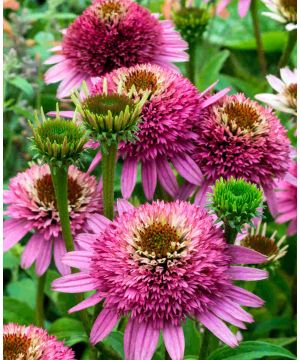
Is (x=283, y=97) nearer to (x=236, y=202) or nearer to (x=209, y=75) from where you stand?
(x=209, y=75)

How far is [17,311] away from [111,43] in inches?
A: 17.4

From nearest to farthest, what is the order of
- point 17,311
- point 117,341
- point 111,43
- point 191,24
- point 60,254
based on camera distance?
1. point 117,341
2. point 60,254
3. point 111,43
4. point 17,311
5. point 191,24

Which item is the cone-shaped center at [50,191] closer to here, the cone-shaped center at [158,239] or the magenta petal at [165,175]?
the magenta petal at [165,175]

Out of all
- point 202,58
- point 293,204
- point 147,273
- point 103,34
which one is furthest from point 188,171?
point 202,58

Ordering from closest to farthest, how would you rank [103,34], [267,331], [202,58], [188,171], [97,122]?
Result: [97,122] < [188,171] < [103,34] < [267,331] < [202,58]

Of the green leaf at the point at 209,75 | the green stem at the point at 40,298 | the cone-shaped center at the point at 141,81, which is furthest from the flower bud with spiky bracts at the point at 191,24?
the green stem at the point at 40,298

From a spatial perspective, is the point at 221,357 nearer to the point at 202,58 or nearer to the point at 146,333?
the point at 146,333

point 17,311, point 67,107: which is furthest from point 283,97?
point 67,107

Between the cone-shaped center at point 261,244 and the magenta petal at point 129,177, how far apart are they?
0.71 feet

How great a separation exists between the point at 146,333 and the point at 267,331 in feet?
1.78

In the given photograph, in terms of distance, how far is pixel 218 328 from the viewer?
0.75 metres

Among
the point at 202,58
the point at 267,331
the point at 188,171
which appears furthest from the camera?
the point at 202,58

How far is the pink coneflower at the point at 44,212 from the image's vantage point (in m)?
0.99

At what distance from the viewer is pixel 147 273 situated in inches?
29.8
